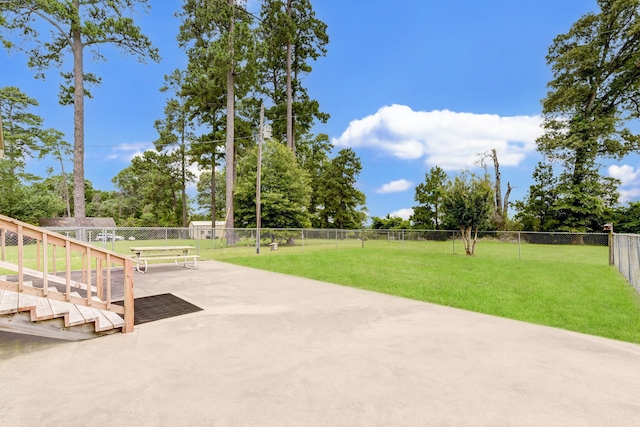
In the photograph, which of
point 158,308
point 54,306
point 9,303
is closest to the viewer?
point 9,303

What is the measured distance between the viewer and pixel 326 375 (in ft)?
8.84

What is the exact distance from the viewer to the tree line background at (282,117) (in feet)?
46.8

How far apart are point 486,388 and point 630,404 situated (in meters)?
1.05

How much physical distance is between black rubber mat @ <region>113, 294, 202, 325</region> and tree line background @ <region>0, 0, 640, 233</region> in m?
12.0

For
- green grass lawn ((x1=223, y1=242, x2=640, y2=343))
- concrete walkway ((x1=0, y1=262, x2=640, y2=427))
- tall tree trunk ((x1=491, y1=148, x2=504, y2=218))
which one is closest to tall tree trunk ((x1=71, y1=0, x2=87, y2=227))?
green grass lawn ((x1=223, y1=242, x2=640, y2=343))

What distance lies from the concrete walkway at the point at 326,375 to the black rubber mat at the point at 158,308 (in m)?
0.32

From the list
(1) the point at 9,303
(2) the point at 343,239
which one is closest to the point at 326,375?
(1) the point at 9,303

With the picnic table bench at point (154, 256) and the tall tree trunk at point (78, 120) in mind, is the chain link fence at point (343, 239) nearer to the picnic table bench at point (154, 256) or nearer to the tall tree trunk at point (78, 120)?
the tall tree trunk at point (78, 120)

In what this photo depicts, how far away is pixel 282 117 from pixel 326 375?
985 inches

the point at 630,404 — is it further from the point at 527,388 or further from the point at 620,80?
the point at 620,80

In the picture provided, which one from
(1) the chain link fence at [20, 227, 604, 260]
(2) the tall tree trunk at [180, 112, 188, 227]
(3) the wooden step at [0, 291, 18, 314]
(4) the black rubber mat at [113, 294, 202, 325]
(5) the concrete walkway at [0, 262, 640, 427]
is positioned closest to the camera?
(5) the concrete walkway at [0, 262, 640, 427]

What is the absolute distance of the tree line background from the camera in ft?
46.8

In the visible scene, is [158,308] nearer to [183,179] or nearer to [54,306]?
[54,306]

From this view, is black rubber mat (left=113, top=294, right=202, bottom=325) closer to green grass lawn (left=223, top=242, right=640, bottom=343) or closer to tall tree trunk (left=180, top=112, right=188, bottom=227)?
green grass lawn (left=223, top=242, right=640, bottom=343)
